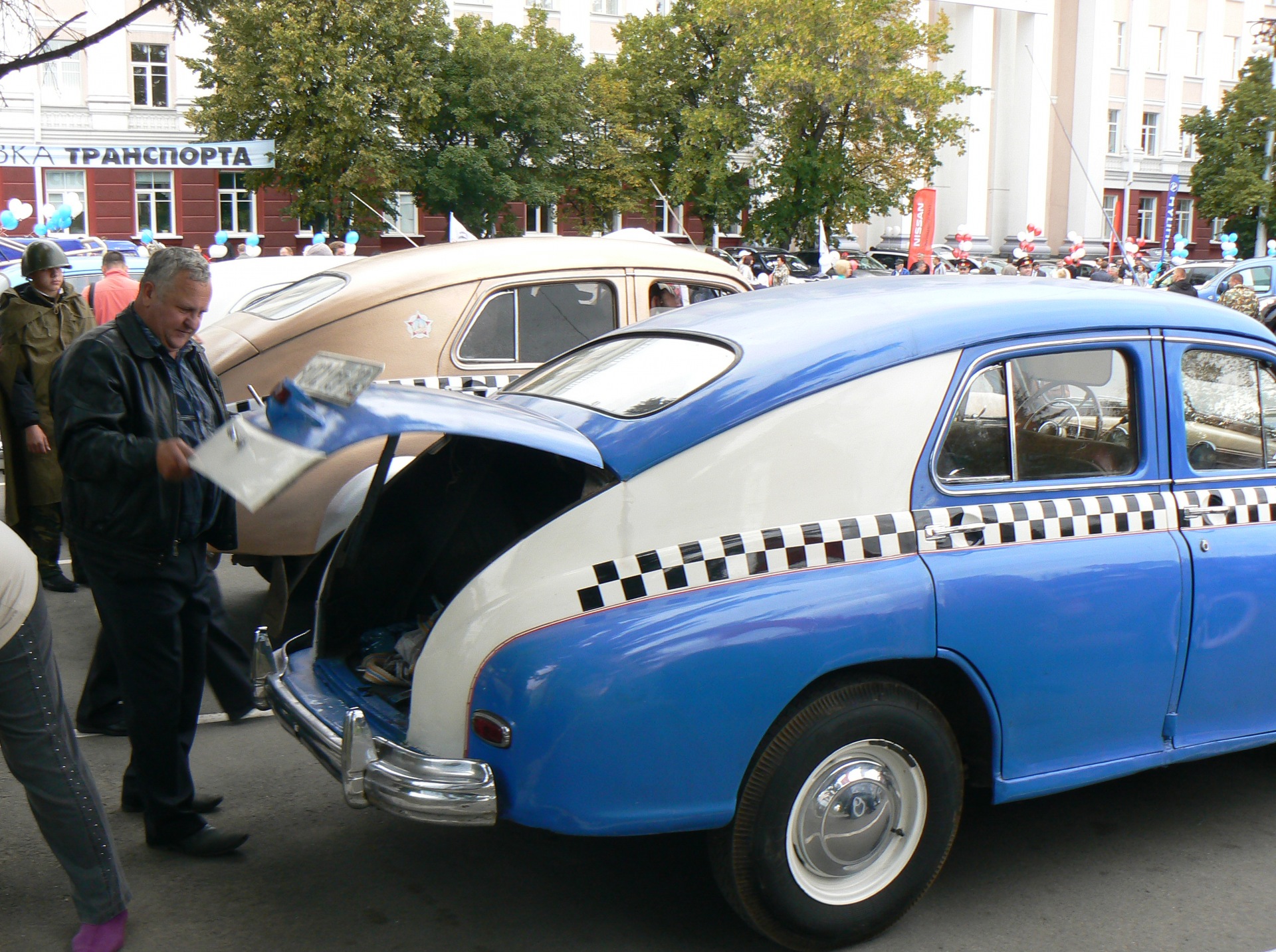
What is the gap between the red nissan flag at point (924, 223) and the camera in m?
23.9

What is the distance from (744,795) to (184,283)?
221 centimetres

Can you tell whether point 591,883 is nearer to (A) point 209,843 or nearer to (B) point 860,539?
(A) point 209,843

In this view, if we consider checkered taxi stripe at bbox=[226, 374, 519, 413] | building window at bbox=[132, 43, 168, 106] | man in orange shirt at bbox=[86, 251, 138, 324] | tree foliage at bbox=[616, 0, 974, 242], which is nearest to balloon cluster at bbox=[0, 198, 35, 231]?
building window at bbox=[132, 43, 168, 106]

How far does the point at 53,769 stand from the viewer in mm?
3307

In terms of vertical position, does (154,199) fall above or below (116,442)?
above

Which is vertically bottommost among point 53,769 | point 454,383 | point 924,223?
point 53,769

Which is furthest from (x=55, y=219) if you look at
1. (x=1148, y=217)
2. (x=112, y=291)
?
(x=1148, y=217)

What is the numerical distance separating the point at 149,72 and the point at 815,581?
1564 inches

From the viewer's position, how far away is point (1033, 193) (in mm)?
54281

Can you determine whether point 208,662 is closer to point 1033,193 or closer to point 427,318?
point 427,318

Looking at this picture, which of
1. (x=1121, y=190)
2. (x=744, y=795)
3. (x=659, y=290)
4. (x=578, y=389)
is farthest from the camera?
(x=1121, y=190)

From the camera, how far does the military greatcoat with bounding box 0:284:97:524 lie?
7.18 m

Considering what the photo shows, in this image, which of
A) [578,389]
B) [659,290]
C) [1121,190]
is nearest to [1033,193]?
[1121,190]

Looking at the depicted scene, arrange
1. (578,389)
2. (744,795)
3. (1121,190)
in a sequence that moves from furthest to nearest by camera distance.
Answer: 1. (1121,190)
2. (578,389)
3. (744,795)
